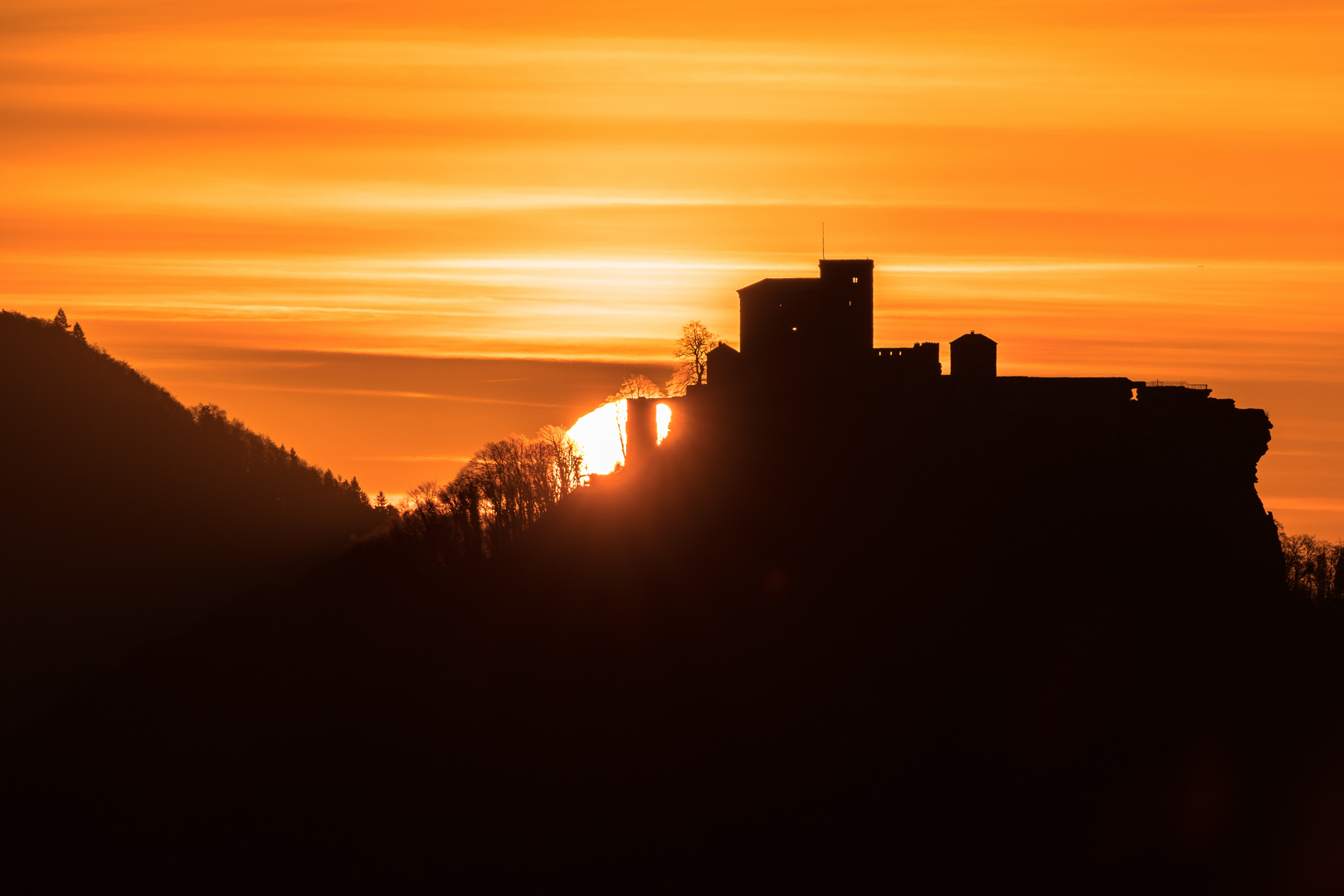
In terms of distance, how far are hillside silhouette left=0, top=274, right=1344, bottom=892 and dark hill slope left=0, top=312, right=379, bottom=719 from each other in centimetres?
9737

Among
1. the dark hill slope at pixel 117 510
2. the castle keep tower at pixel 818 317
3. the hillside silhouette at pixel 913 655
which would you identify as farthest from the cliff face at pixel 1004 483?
the dark hill slope at pixel 117 510

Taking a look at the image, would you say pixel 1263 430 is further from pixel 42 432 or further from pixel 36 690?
pixel 42 432

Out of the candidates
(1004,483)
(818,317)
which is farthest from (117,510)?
(1004,483)

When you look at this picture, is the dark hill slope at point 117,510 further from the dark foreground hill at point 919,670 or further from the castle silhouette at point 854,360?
the castle silhouette at point 854,360

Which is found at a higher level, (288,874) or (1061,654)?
(1061,654)

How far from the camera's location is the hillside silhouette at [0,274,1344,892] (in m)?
59.9

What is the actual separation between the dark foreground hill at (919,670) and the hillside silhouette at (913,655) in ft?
0.48

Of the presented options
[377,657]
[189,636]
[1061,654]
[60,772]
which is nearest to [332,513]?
[189,636]

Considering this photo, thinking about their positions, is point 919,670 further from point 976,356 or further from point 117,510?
point 117,510

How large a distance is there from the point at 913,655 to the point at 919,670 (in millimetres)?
823

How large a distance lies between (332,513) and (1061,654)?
152084 mm

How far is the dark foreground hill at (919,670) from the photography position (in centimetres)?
6009

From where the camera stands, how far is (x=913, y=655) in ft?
202

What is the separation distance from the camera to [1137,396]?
196 feet
